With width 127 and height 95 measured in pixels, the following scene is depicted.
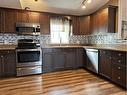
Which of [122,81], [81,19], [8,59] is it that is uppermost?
[81,19]

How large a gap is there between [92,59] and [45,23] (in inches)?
81.1

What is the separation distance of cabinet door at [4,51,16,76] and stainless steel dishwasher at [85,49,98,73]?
2.38 m

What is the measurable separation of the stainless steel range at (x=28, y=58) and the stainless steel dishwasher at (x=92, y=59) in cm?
162

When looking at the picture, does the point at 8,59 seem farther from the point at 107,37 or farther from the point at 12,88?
the point at 107,37

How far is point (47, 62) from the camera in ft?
14.5

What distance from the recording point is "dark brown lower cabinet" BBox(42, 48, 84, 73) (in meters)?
4.39

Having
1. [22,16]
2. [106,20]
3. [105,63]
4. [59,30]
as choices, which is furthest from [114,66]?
[22,16]

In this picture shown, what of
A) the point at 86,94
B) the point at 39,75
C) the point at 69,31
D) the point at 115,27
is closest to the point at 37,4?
the point at 69,31

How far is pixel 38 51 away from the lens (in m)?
4.19

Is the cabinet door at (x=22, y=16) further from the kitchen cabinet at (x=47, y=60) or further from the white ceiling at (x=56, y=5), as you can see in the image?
the kitchen cabinet at (x=47, y=60)

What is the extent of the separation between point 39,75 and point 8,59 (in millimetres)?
1037

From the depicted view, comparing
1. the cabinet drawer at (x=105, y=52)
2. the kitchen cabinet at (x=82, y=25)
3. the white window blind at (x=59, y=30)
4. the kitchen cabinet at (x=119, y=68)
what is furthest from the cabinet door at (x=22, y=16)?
the kitchen cabinet at (x=119, y=68)

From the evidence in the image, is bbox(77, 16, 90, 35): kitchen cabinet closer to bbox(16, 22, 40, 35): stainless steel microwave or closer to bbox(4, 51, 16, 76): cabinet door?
bbox(16, 22, 40, 35): stainless steel microwave

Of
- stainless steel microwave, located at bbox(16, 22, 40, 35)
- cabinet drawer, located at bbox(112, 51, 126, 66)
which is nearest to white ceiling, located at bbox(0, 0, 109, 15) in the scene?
stainless steel microwave, located at bbox(16, 22, 40, 35)
